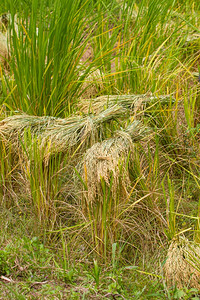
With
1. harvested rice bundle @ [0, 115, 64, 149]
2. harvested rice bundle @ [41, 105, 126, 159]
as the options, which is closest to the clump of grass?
harvested rice bundle @ [41, 105, 126, 159]

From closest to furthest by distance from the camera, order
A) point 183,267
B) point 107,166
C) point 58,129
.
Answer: point 183,267
point 107,166
point 58,129

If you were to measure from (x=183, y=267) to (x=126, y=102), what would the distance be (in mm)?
1218

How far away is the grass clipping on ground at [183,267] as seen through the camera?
6.06 ft

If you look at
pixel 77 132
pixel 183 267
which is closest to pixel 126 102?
pixel 77 132

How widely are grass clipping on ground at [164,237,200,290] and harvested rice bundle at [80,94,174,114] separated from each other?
3.36ft

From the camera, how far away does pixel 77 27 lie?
267cm

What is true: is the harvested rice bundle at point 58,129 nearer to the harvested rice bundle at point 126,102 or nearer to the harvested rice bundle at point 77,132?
the harvested rice bundle at point 77,132

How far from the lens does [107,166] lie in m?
2.03

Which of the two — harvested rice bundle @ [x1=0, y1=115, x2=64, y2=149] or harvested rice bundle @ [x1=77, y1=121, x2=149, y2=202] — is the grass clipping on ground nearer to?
harvested rice bundle @ [x1=77, y1=121, x2=149, y2=202]

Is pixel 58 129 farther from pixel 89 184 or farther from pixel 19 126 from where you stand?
pixel 89 184

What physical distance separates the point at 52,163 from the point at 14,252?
21.7 inches

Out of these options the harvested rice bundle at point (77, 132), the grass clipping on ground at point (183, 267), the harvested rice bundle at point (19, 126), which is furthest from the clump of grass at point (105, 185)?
the harvested rice bundle at point (19, 126)

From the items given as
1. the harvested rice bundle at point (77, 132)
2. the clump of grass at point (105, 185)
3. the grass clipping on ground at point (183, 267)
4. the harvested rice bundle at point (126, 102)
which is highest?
the harvested rice bundle at point (126, 102)

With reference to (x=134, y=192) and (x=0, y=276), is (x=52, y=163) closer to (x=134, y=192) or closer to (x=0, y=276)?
(x=134, y=192)
